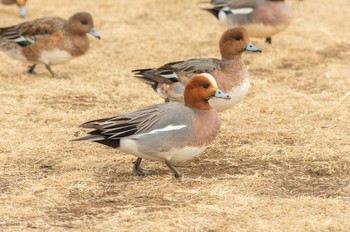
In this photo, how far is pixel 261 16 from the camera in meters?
9.70

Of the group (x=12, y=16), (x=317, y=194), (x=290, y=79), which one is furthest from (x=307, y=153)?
(x=12, y=16)

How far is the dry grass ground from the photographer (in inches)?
193

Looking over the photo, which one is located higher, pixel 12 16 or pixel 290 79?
pixel 12 16

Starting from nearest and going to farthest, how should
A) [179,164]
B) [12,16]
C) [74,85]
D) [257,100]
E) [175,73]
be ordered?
[179,164]
[175,73]
[257,100]
[74,85]
[12,16]

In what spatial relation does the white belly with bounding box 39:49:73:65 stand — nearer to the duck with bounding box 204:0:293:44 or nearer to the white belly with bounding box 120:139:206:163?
the duck with bounding box 204:0:293:44

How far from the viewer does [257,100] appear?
788 centimetres

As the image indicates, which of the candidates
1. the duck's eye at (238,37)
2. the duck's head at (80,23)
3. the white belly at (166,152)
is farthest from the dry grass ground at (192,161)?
the duck's eye at (238,37)

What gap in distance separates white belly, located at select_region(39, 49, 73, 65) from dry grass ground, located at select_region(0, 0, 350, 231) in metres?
0.22

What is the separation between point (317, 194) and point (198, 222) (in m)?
1.05

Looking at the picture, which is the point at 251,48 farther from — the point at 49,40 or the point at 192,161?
the point at 49,40

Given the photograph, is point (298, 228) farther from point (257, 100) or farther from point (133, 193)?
point (257, 100)

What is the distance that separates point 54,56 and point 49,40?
0.65 ft

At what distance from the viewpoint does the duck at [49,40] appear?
8.70 meters

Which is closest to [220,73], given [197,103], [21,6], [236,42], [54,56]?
[236,42]
